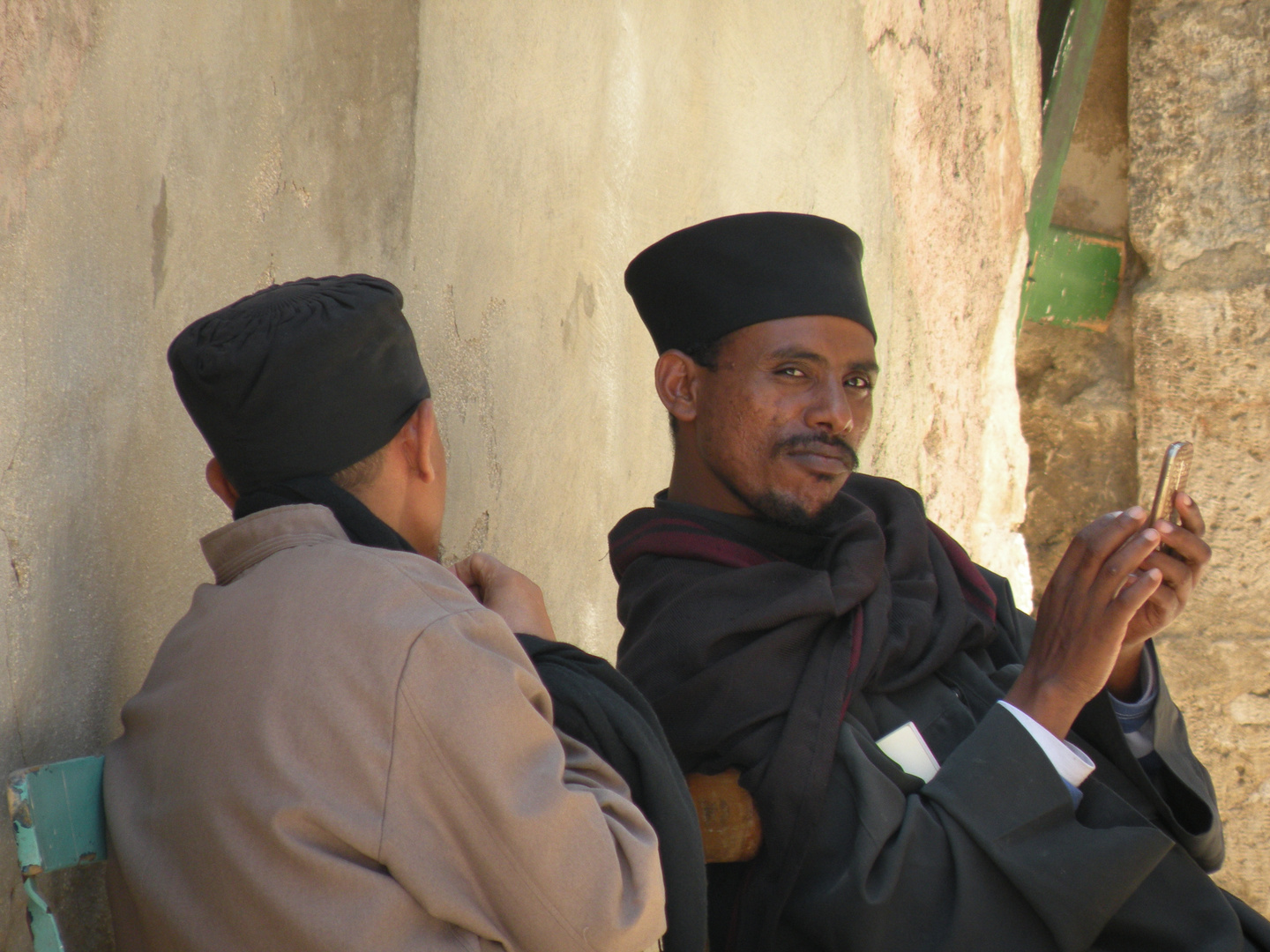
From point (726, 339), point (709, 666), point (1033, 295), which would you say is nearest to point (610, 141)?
point (726, 339)

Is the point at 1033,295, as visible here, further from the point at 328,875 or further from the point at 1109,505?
the point at 328,875

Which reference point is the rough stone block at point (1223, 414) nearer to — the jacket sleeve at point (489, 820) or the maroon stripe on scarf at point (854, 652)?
the maroon stripe on scarf at point (854, 652)

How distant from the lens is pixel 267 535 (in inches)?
51.1

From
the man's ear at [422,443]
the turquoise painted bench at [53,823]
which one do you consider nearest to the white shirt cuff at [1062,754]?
the man's ear at [422,443]

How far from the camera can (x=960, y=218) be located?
12.8 ft

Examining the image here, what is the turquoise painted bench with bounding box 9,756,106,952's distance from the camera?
1.20m

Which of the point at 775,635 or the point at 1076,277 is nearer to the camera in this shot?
the point at 775,635

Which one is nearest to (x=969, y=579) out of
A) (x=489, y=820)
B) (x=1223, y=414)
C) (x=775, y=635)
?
(x=775, y=635)

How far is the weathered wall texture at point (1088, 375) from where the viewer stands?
4.77 m

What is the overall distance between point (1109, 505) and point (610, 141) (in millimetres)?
3056

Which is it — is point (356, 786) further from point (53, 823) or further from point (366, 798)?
point (53, 823)

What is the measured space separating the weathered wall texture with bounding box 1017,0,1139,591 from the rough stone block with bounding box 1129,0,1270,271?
165mm

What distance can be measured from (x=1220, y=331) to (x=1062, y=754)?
3.08 metres

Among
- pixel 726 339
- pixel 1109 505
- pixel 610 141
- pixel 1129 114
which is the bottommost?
pixel 1109 505
